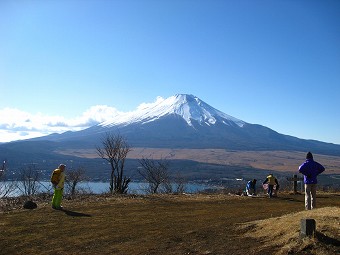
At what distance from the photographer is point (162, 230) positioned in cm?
1055

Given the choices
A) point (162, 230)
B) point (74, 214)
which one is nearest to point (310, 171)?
point (162, 230)

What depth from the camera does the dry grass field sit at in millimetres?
8062

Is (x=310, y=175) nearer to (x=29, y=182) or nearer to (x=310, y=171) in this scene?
(x=310, y=171)

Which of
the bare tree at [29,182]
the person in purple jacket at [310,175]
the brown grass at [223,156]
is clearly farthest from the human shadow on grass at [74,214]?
the brown grass at [223,156]

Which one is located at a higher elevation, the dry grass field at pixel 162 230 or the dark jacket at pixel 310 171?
the dark jacket at pixel 310 171

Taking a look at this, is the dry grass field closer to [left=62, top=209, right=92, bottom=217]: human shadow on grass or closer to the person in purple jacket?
[left=62, top=209, right=92, bottom=217]: human shadow on grass

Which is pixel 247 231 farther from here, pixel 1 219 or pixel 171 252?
pixel 1 219

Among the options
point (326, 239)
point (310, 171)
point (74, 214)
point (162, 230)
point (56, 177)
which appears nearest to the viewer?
point (326, 239)

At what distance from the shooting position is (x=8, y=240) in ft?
32.3

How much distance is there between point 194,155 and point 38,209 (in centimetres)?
17260

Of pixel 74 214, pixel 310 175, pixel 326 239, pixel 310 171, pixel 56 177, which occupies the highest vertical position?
→ pixel 310 171

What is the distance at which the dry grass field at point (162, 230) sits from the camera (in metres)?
8.06

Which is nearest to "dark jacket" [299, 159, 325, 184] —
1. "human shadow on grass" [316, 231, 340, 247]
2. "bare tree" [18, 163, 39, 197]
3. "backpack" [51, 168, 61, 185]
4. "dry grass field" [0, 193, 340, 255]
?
"dry grass field" [0, 193, 340, 255]

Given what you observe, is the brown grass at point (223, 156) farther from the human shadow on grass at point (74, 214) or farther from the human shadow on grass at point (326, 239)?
the human shadow on grass at point (326, 239)
